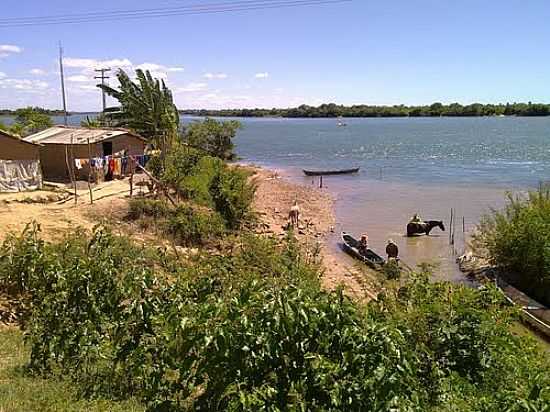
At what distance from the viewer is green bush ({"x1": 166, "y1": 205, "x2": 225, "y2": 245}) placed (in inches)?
835

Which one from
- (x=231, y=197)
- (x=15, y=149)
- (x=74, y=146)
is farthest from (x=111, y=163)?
(x=231, y=197)

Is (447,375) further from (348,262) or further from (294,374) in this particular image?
(348,262)

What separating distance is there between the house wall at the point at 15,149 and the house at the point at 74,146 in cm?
144

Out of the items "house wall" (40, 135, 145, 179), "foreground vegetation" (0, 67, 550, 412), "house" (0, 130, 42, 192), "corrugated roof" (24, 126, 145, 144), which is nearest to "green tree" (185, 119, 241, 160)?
"corrugated roof" (24, 126, 145, 144)

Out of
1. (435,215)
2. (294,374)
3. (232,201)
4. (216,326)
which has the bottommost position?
(435,215)

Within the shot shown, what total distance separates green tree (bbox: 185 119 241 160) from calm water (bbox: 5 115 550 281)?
683cm

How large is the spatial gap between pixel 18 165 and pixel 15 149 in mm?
788

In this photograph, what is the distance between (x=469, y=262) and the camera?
70.9 feet

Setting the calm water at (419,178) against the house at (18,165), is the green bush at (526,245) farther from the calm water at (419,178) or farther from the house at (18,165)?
the house at (18,165)

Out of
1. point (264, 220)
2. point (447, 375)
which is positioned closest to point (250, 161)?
point (264, 220)

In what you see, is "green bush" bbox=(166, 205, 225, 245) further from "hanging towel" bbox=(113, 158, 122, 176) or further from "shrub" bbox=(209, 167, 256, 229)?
"hanging towel" bbox=(113, 158, 122, 176)

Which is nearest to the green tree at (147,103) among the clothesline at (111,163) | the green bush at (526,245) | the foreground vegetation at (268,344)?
the clothesline at (111,163)

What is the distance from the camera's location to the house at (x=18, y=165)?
2400cm

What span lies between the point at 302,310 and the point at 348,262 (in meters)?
17.9
